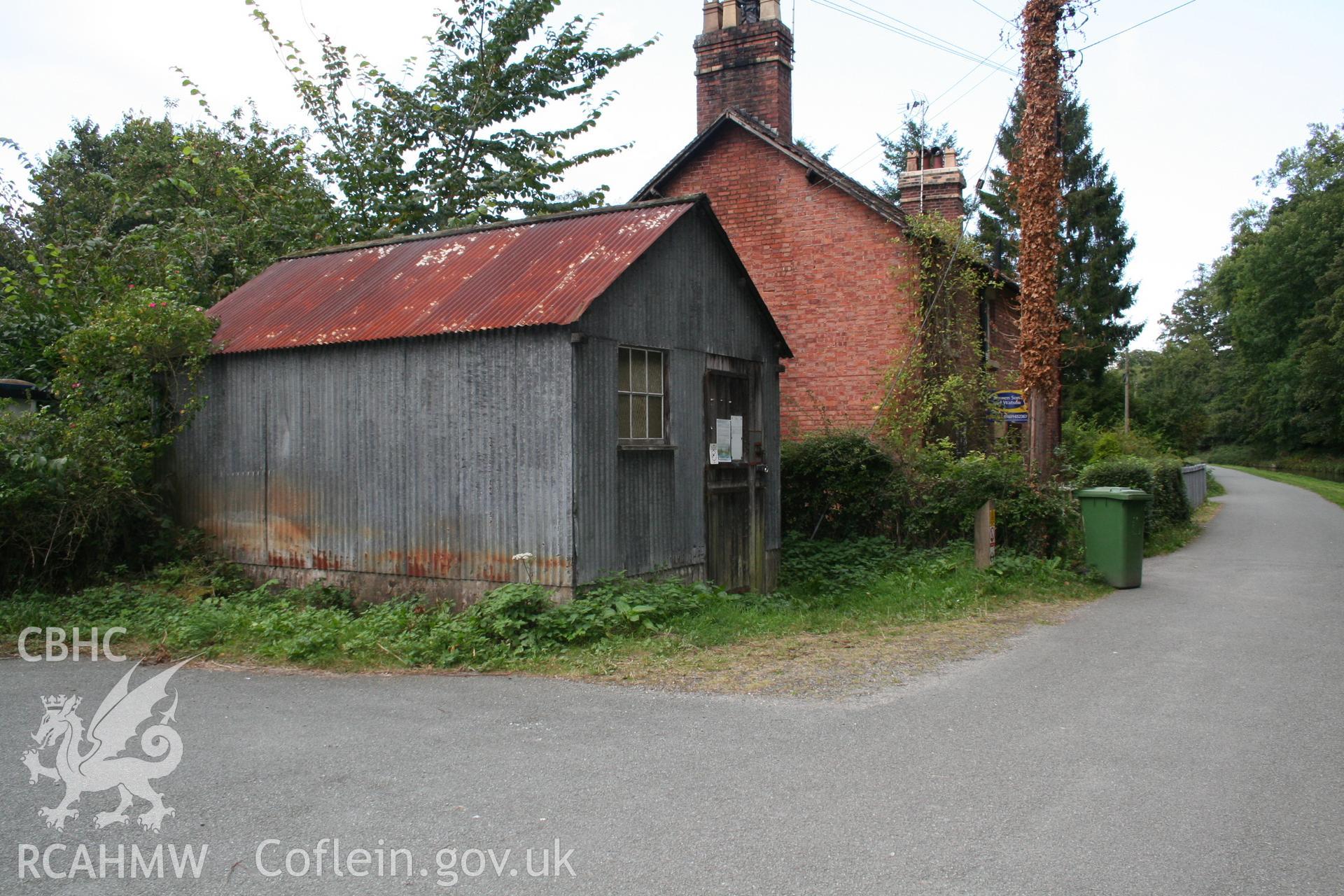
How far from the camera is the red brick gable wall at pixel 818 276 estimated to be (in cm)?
1772

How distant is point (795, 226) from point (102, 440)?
38.7ft

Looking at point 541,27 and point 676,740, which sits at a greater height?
point 541,27

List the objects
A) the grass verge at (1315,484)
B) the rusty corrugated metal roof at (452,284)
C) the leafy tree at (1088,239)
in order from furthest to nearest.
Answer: the leafy tree at (1088,239) < the grass verge at (1315,484) < the rusty corrugated metal roof at (452,284)

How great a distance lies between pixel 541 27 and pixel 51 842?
20.8 metres

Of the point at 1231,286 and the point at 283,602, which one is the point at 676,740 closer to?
the point at 283,602

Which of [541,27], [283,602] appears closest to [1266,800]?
[283,602]

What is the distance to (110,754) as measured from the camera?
236 inches

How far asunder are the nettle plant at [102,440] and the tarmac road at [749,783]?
8.55 feet

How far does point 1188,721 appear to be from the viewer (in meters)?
6.88

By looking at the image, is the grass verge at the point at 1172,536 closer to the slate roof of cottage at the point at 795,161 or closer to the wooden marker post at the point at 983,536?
the wooden marker post at the point at 983,536

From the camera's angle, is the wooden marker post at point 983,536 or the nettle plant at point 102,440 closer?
the nettle plant at point 102,440

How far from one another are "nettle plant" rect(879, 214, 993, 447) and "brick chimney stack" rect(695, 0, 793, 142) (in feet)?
11.7

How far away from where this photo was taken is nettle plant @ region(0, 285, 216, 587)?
1097 centimetres

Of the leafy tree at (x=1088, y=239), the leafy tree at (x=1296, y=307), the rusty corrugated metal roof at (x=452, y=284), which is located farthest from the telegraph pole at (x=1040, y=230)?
the leafy tree at (x=1296, y=307)
